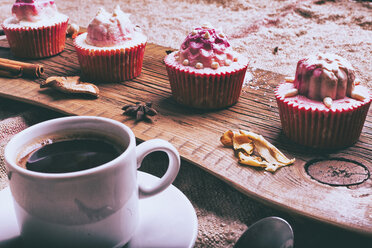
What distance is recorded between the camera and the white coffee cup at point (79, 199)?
1.75 feet

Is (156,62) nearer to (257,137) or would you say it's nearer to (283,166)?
(257,137)

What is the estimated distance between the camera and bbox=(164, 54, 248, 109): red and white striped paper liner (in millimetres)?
1314

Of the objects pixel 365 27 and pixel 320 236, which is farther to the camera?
pixel 365 27

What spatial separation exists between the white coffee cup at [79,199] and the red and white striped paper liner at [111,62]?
93 centimetres

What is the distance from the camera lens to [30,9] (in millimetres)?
1681

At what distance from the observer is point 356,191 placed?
90 cm

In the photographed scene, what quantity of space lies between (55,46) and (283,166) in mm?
1241

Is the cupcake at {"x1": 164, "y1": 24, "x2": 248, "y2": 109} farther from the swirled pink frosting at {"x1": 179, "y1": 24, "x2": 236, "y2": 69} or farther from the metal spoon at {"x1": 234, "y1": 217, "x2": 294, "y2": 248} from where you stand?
the metal spoon at {"x1": 234, "y1": 217, "x2": 294, "y2": 248}

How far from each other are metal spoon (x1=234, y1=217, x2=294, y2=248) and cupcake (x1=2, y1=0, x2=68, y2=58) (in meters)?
1.38

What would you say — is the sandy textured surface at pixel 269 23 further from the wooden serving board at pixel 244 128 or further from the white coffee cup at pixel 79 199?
the white coffee cup at pixel 79 199

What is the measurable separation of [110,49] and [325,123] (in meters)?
0.85

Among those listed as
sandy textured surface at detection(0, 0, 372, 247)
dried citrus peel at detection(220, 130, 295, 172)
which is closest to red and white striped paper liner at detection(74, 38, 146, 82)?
sandy textured surface at detection(0, 0, 372, 247)

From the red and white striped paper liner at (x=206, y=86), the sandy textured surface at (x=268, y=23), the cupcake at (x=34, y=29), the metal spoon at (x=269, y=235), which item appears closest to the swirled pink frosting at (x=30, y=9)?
the cupcake at (x=34, y=29)

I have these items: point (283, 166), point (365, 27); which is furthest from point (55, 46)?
point (365, 27)
